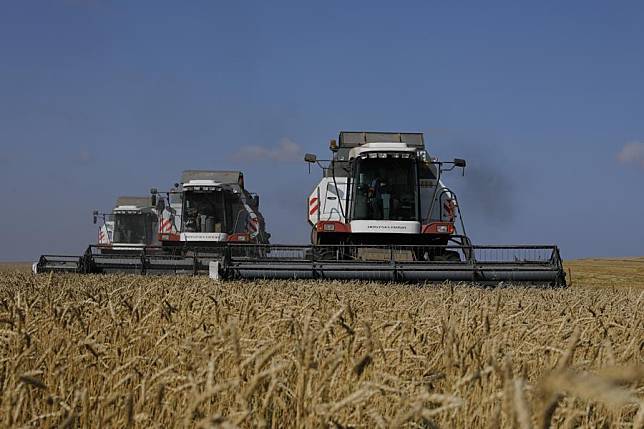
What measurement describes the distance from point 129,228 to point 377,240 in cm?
1362

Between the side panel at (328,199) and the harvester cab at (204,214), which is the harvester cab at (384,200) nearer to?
the side panel at (328,199)

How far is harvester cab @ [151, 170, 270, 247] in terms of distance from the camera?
57.8 ft

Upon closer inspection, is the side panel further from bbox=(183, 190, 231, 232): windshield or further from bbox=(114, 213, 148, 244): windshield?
bbox=(114, 213, 148, 244): windshield

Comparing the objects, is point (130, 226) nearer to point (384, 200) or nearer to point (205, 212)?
point (205, 212)

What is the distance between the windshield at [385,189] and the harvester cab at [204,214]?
5.95 meters

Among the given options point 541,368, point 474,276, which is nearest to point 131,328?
point 541,368

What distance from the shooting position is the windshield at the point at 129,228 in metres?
23.9

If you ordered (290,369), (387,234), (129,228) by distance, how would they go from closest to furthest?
1. (290,369)
2. (387,234)
3. (129,228)

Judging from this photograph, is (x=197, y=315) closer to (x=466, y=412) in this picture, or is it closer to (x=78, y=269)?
(x=466, y=412)

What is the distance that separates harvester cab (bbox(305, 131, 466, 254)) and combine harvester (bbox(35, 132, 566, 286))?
0.6 inches

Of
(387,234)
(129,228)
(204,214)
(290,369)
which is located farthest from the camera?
(129,228)

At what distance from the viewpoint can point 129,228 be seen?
23.9m

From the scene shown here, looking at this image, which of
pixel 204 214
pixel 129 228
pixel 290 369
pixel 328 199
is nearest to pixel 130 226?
pixel 129 228

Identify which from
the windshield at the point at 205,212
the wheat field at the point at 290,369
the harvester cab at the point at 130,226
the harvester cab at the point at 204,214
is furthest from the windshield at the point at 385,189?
the harvester cab at the point at 130,226
